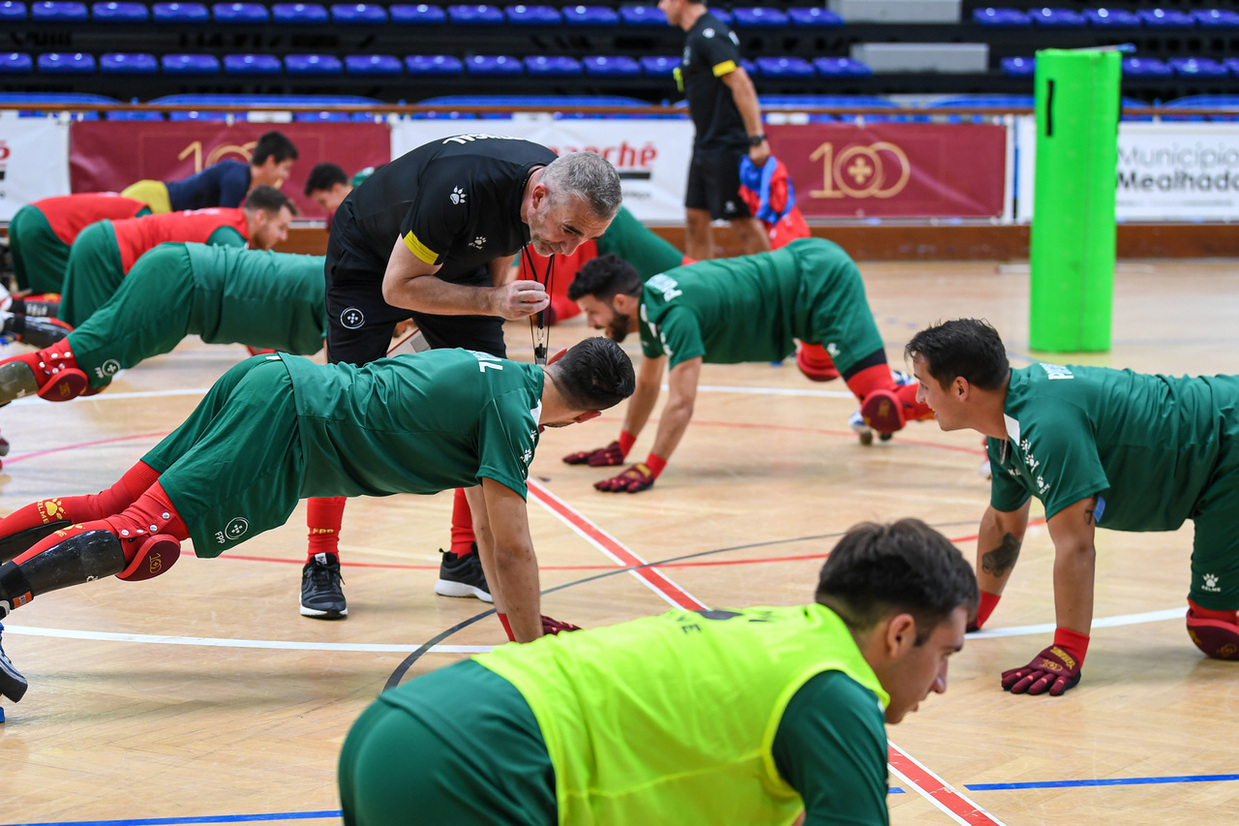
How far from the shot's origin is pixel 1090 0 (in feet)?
59.9

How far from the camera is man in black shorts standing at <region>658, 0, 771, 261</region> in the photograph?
8.63 metres

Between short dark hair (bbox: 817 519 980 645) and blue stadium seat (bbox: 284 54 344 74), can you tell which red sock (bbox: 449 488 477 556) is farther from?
blue stadium seat (bbox: 284 54 344 74)

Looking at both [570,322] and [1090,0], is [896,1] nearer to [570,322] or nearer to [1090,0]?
[1090,0]

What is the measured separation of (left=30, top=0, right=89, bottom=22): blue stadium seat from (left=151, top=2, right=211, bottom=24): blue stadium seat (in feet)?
2.57

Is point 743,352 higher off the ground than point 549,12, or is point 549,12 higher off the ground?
point 549,12

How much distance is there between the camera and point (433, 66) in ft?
51.0

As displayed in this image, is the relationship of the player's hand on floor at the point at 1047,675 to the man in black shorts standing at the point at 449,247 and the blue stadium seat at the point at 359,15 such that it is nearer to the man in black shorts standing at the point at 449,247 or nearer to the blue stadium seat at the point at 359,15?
the man in black shorts standing at the point at 449,247

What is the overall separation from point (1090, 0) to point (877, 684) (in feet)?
60.6

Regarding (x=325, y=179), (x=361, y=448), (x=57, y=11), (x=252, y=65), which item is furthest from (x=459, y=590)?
(x=57, y=11)

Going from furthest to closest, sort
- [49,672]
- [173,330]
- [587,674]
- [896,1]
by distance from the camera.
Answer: [896,1] → [173,330] → [49,672] → [587,674]

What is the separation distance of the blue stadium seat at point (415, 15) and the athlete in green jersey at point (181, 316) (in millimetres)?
10831

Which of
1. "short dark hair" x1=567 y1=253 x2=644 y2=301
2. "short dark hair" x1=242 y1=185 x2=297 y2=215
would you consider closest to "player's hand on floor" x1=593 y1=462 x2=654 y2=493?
"short dark hair" x1=567 y1=253 x2=644 y2=301

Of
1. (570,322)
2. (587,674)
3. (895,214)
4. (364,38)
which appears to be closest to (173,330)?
(587,674)

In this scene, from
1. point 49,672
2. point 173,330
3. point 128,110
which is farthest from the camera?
point 128,110
